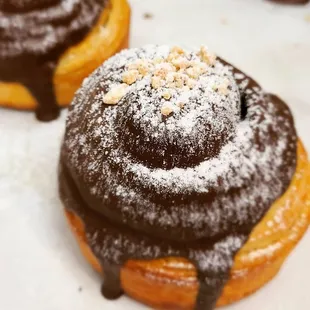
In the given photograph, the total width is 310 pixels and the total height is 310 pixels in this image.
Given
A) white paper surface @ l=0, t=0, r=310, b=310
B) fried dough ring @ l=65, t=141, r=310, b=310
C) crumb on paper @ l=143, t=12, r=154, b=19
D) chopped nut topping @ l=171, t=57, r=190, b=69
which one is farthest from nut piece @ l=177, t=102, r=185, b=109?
crumb on paper @ l=143, t=12, r=154, b=19

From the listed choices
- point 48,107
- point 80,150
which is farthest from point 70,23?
point 80,150

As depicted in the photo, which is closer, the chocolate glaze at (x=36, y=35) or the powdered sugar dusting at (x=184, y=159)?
the powdered sugar dusting at (x=184, y=159)

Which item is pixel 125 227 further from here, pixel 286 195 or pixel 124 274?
pixel 286 195

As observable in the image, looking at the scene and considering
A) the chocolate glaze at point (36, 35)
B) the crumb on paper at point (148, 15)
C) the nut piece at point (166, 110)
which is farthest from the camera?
the crumb on paper at point (148, 15)

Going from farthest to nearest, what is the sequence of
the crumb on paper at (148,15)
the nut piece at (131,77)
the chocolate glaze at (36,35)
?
the crumb on paper at (148,15) < the chocolate glaze at (36,35) < the nut piece at (131,77)

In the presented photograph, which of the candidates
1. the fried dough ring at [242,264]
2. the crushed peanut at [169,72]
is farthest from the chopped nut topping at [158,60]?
the fried dough ring at [242,264]

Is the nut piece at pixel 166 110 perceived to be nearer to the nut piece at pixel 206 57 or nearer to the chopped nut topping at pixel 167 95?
the chopped nut topping at pixel 167 95
